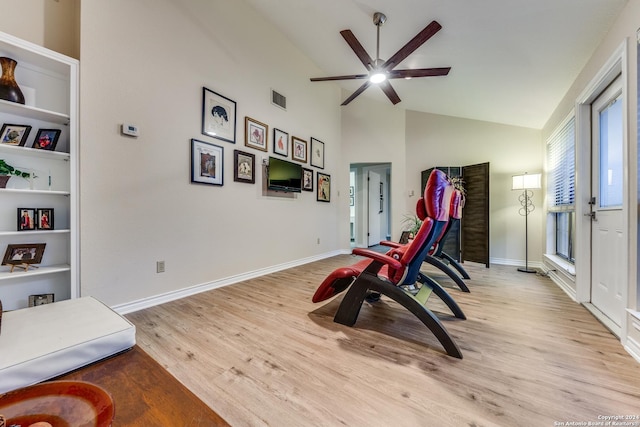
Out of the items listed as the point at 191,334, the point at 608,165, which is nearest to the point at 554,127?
the point at 608,165

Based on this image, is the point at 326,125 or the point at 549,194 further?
the point at 326,125

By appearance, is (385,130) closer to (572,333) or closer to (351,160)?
(351,160)

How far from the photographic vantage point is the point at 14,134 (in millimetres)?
1835

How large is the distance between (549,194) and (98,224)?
5627mm

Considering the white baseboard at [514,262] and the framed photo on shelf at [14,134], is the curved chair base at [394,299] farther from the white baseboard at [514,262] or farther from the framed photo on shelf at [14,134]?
the white baseboard at [514,262]

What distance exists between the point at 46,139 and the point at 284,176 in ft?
8.16

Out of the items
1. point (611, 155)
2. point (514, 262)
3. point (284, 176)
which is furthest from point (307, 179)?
point (514, 262)

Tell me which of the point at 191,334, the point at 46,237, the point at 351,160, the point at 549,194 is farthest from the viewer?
the point at 351,160

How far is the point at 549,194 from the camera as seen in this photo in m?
3.79

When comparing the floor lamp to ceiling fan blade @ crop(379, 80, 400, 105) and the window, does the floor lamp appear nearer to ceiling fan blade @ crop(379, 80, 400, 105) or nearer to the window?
the window

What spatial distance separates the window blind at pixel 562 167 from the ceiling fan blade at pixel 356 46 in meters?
2.32

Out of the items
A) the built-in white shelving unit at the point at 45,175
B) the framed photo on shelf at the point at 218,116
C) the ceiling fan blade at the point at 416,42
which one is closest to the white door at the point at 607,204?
the ceiling fan blade at the point at 416,42

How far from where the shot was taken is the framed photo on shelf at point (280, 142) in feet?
12.6

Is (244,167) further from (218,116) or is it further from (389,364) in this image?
(389,364)
